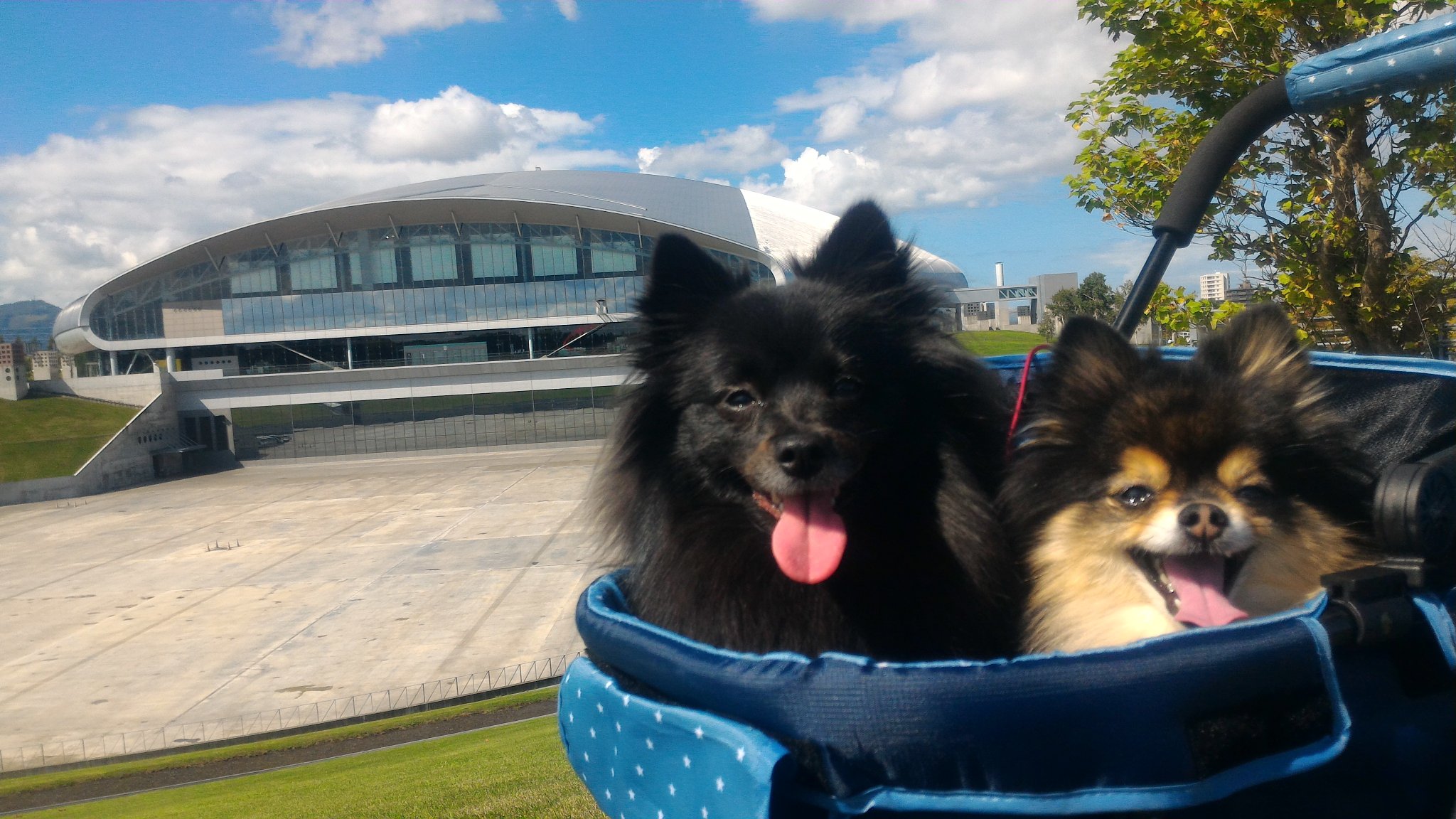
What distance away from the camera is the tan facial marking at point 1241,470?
2.22 meters

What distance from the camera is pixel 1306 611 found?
168 centimetres

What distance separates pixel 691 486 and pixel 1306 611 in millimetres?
1694

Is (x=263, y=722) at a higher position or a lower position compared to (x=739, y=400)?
lower

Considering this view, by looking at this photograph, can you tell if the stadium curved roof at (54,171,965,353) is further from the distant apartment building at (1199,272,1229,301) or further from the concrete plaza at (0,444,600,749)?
the distant apartment building at (1199,272,1229,301)

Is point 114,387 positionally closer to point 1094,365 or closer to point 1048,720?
point 1094,365

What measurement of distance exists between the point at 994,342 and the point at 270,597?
1162 inches

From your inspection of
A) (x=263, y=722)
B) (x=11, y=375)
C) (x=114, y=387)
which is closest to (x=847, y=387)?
(x=263, y=722)

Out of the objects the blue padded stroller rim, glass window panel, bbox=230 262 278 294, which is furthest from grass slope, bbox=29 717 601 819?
glass window panel, bbox=230 262 278 294

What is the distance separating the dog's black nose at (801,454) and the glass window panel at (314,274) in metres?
76.9

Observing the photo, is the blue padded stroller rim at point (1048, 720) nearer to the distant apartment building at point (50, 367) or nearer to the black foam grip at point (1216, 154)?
the black foam grip at point (1216, 154)

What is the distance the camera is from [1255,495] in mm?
2209

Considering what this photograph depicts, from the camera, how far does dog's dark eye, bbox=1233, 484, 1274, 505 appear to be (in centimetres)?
220

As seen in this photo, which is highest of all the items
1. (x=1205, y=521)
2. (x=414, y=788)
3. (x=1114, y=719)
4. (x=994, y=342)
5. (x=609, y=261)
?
(x=609, y=261)

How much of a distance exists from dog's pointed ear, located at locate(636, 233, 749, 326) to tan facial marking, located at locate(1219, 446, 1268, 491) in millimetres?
1547
